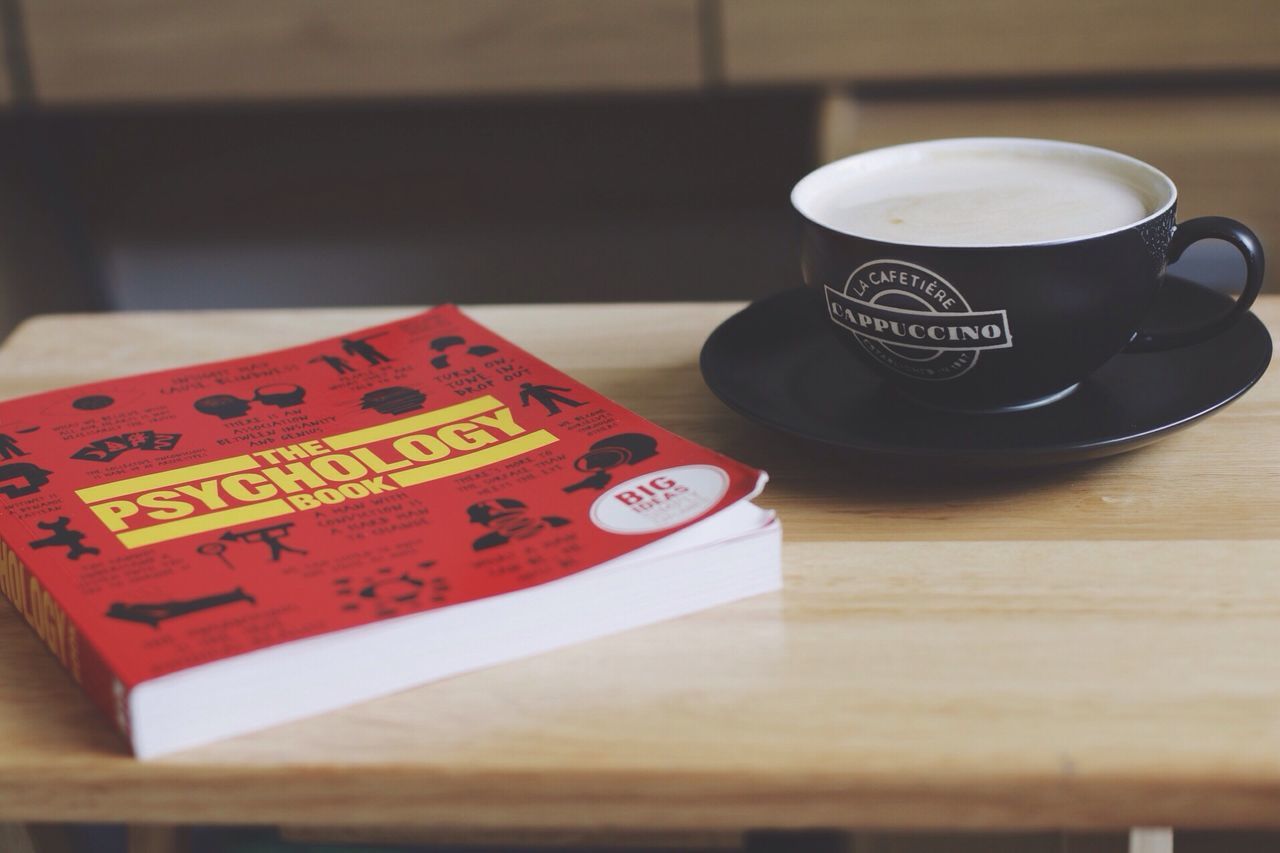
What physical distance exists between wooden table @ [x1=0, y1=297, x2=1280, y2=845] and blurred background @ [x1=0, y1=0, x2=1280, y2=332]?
39.3 inches

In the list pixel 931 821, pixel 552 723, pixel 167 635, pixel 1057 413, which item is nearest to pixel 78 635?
pixel 167 635

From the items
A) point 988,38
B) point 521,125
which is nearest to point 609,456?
point 988,38

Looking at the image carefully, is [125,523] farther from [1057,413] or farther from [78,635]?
[1057,413]

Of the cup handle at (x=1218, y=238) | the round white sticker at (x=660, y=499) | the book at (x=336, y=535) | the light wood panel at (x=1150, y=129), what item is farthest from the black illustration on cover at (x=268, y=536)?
the light wood panel at (x=1150, y=129)

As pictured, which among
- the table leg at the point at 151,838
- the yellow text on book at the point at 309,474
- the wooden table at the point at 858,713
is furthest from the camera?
the table leg at the point at 151,838

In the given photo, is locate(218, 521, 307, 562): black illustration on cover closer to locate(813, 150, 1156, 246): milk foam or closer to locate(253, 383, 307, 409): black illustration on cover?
locate(253, 383, 307, 409): black illustration on cover

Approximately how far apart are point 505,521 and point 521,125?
57.0 inches

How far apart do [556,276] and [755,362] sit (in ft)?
4.36

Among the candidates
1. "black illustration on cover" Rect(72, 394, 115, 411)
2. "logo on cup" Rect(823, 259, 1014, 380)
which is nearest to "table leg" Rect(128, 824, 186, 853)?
"black illustration on cover" Rect(72, 394, 115, 411)

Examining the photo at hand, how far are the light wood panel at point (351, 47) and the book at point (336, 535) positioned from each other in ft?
3.00

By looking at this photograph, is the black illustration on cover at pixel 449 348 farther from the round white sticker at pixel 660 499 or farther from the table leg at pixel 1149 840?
the table leg at pixel 1149 840

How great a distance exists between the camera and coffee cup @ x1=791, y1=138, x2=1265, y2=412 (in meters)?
0.49

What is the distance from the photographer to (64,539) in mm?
458

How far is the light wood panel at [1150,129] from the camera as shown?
4.50 feet
